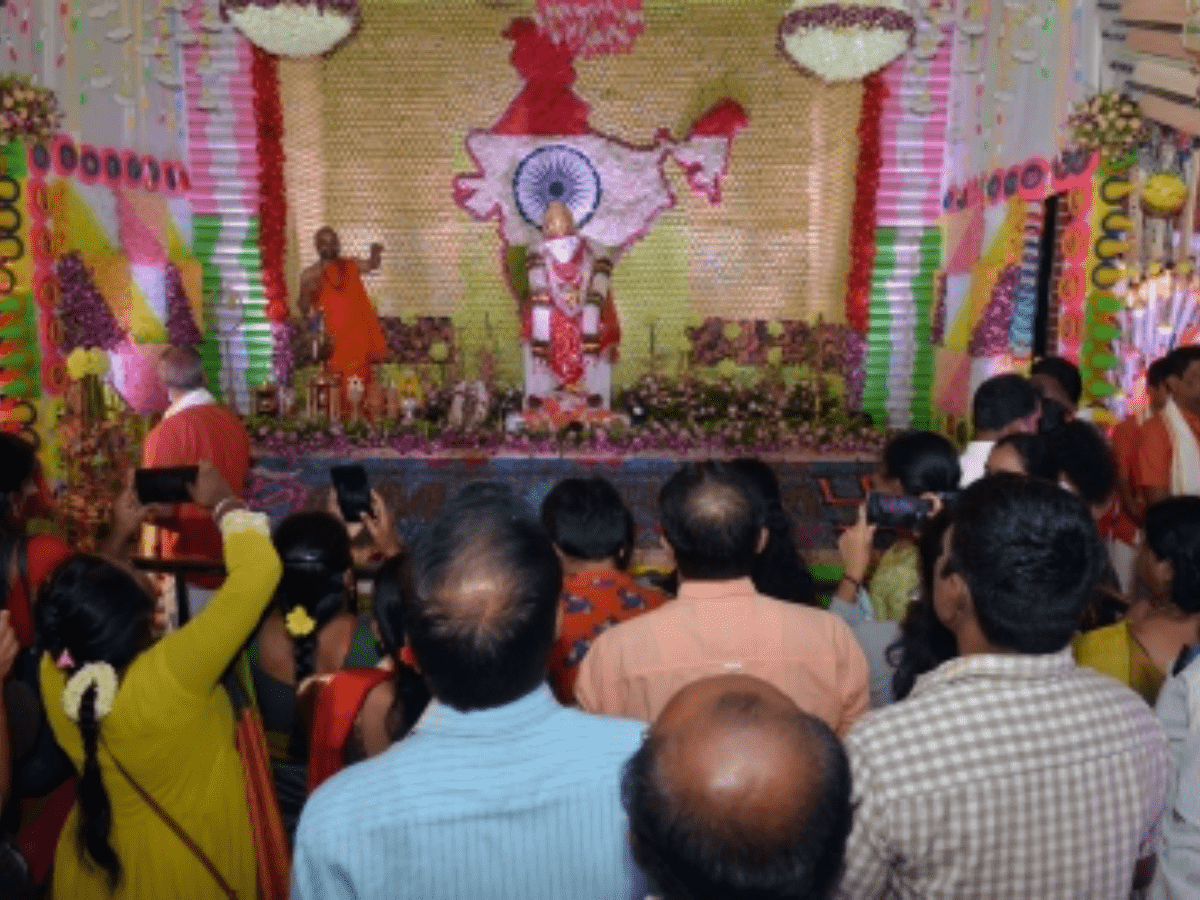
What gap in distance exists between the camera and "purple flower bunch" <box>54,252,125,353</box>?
820 centimetres

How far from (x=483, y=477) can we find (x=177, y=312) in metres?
3.98

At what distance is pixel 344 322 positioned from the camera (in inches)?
379

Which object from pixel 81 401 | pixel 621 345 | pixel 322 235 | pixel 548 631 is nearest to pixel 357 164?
pixel 322 235

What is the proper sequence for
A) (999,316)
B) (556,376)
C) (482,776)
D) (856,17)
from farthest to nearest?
1. (556,376)
2. (999,316)
3. (856,17)
4. (482,776)

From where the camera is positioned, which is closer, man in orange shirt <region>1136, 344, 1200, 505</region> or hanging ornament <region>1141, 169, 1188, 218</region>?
man in orange shirt <region>1136, 344, 1200, 505</region>

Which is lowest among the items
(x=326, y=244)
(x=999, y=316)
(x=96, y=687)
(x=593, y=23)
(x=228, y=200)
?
(x=96, y=687)

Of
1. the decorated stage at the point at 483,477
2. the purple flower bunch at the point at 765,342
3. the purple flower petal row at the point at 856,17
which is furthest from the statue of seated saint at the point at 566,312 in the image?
the purple flower petal row at the point at 856,17

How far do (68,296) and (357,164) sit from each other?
12.6ft

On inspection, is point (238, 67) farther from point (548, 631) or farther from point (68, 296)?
point (548, 631)

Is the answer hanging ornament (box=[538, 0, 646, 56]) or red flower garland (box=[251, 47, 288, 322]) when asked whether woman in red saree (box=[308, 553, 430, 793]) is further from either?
hanging ornament (box=[538, 0, 646, 56])

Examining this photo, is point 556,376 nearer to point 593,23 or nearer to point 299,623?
point 593,23

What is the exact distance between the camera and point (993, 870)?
5.37 feet

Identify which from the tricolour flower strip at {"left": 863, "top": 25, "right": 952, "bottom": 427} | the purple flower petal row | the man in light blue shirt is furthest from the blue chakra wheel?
the man in light blue shirt

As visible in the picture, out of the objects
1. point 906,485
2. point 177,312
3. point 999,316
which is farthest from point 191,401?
point 999,316
